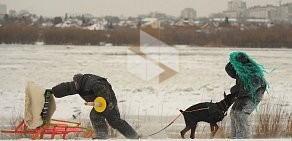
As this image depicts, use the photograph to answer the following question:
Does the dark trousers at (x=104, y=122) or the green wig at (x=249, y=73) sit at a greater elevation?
the green wig at (x=249, y=73)

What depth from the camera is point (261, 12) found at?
Answer: 5028cm

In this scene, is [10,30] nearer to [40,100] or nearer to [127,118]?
[127,118]

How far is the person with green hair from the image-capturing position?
16.5 feet

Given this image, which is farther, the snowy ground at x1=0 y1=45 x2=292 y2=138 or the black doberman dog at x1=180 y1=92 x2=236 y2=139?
the snowy ground at x1=0 y1=45 x2=292 y2=138

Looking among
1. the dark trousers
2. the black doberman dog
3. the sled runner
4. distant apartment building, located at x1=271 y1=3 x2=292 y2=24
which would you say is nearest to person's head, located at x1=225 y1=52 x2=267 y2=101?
the black doberman dog

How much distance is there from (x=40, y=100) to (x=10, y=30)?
25937mm

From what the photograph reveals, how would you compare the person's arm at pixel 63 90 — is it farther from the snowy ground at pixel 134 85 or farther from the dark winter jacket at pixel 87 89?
the snowy ground at pixel 134 85

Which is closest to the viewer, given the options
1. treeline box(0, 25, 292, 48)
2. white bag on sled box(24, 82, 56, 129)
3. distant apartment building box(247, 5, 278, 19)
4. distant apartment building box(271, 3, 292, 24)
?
white bag on sled box(24, 82, 56, 129)

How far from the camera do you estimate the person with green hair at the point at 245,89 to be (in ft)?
16.5

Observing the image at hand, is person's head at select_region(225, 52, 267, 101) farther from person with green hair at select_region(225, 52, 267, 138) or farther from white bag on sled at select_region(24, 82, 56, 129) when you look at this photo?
white bag on sled at select_region(24, 82, 56, 129)

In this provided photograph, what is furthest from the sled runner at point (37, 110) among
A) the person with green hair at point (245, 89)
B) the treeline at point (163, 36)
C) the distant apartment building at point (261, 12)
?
the distant apartment building at point (261, 12)

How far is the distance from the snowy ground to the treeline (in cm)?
661

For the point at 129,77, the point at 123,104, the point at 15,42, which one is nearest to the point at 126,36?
the point at 15,42

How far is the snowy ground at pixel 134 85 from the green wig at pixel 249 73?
79.9 inches
